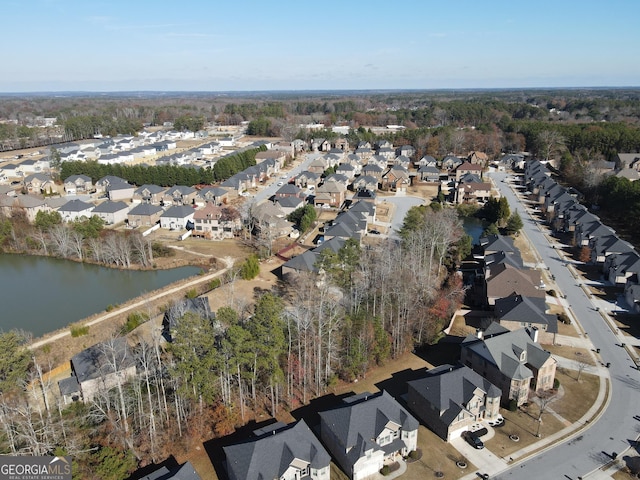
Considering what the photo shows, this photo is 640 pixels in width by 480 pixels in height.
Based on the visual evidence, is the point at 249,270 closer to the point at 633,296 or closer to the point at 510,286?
the point at 510,286

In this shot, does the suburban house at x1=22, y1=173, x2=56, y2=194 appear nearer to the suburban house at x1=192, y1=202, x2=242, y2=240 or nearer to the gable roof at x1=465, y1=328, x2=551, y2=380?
the suburban house at x1=192, y1=202, x2=242, y2=240

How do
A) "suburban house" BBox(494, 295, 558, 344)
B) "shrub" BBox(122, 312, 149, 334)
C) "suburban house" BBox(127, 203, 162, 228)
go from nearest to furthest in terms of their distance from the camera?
"suburban house" BBox(494, 295, 558, 344) → "shrub" BBox(122, 312, 149, 334) → "suburban house" BBox(127, 203, 162, 228)

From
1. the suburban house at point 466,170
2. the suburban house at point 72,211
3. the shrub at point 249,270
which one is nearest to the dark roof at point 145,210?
the suburban house at point 72,211

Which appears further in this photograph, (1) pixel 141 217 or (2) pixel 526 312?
(1) pixel 141 217

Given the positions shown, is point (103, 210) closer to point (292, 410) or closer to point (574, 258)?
point (292, 410)

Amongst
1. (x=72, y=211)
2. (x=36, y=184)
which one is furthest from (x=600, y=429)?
(x=36, y=184)

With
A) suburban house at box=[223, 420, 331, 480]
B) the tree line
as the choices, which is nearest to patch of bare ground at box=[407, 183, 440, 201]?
the tree line
